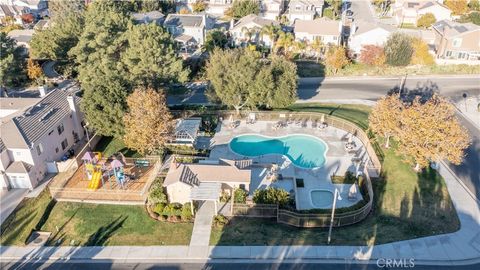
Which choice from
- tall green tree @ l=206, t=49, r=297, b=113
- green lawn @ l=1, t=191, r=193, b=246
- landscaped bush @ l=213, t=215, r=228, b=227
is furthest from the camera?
tall green tree @ l=206, t=49, r=297, b=113

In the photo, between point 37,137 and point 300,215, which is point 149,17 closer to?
point 37,137

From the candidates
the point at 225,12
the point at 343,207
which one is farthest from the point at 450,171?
the point at 225,12

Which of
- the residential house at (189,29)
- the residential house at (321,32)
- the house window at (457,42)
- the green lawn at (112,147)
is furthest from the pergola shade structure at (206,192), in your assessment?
the house window at (457,42)

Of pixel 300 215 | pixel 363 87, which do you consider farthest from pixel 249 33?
pixel 300 215

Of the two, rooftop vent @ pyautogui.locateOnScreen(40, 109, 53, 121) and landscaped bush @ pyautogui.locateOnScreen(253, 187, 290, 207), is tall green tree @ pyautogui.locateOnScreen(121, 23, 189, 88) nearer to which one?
rooftop vent @ pyautogui.locateOnScreen(40, 109, 53, 121)

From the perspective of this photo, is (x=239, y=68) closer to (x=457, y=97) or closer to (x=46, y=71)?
(x=457, y=97)

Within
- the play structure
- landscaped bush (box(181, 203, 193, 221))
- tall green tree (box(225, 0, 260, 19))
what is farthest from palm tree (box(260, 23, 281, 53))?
landscaped bush (box(181, 203, 193, 221))
